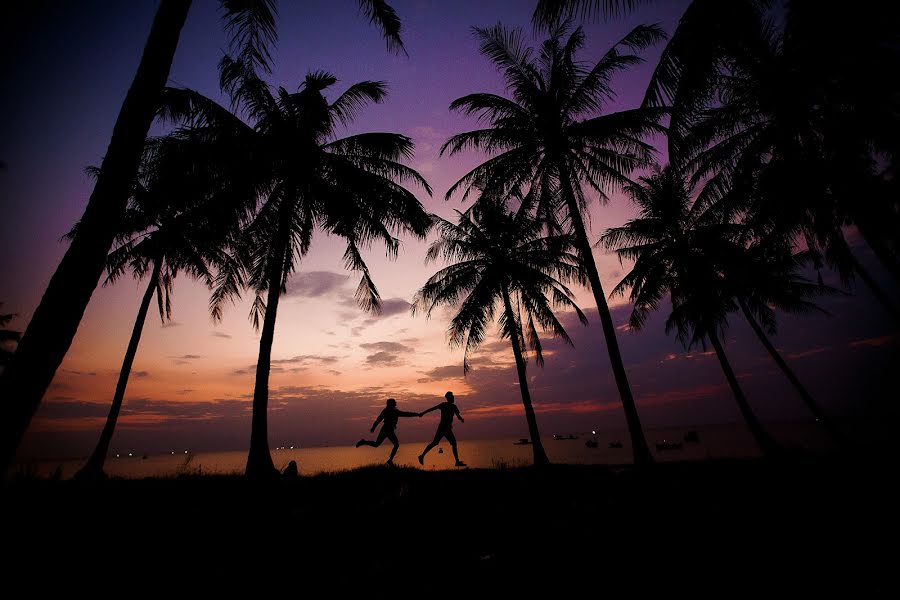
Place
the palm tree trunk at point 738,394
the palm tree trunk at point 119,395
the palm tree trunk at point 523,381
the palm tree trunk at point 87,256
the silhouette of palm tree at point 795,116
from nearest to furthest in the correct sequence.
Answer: the palm tree trunk at point 87,256 < the silhouette of palm tree at point 795,116 < the palm tree trunk at point 119,395 < the palm tree trunk at point 523,381 < the palm tree trunk at point 738,394

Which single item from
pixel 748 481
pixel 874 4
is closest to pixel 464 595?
pixel 748 481

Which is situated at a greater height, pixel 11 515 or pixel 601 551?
pixel 11 515

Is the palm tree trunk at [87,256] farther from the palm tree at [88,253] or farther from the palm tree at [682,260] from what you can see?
the palm tree at [682,260]

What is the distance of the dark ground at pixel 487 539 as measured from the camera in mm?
2875

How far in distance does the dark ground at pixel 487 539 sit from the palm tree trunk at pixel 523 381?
7.06 metres

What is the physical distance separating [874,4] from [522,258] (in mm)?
10667

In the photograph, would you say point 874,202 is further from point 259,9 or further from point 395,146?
point 259,9

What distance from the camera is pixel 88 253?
3268mm

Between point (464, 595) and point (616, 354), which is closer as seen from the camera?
point (464, 595)

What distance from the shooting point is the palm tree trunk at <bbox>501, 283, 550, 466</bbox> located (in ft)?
43.3

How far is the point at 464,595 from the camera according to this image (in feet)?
9.29

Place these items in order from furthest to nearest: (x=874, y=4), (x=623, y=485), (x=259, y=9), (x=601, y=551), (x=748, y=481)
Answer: (x=874, y=4) → (x=623, y=485) → (x=748, y=481) → (x=259, y=9) → (x=601, y=551)

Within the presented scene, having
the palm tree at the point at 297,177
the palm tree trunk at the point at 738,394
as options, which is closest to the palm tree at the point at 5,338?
the palm tree at the point at 297,177

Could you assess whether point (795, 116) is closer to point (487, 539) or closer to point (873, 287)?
point (873, 287)
